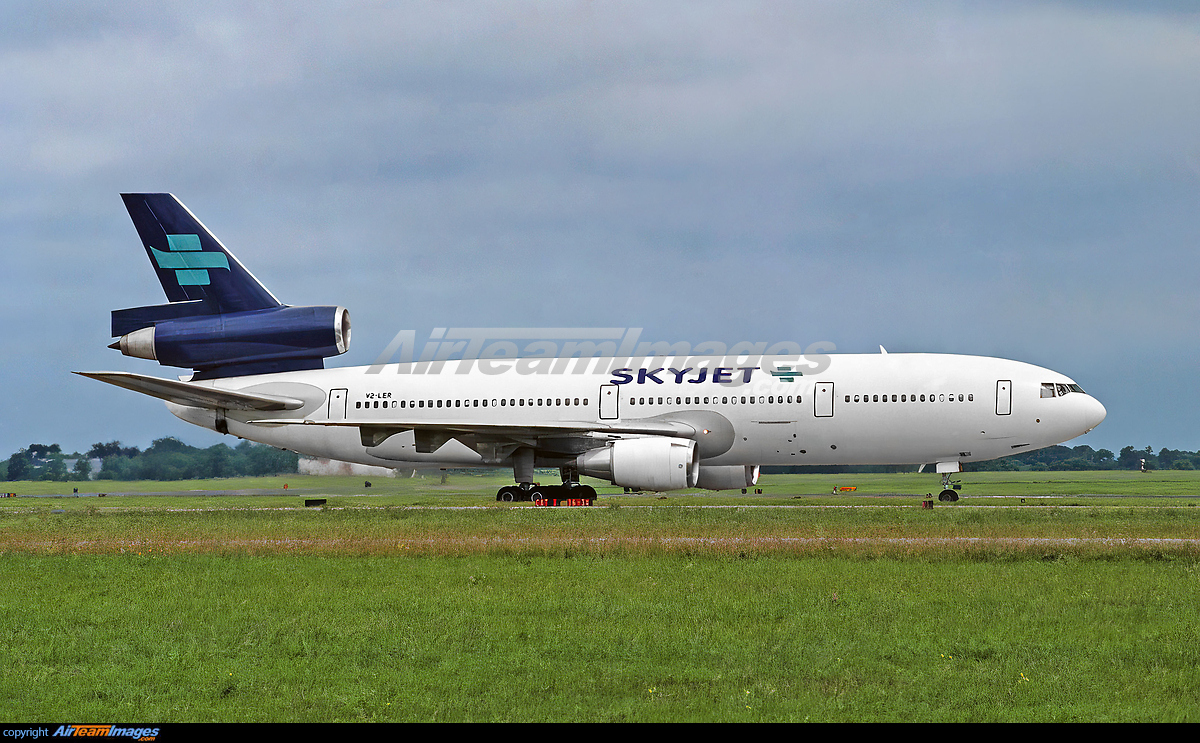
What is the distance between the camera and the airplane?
99.5 feet

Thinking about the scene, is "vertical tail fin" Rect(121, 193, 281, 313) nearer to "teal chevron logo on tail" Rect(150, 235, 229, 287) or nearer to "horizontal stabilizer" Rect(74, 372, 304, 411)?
"teal chevron logo on tail" Rect(150, 235, 229, 287)

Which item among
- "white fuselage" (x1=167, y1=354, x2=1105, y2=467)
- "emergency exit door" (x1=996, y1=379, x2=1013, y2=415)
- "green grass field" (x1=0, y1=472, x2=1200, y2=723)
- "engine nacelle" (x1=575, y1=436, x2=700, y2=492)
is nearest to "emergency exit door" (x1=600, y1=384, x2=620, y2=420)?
"white fuselage" (x1=167, y1=354, x2=1105, y2=467)

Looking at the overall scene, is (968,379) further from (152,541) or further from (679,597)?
(152,541)

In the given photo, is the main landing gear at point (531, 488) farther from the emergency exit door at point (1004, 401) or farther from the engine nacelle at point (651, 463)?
the emergency exit door at point (1004, 401)

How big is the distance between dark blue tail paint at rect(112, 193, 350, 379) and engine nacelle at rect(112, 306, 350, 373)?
0.03 meters

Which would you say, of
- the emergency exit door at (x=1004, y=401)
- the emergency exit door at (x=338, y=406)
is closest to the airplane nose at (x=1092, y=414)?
the emergency exit door at (x=1004, y=401)

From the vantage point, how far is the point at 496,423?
32188mm

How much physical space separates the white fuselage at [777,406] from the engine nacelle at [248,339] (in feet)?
5.08

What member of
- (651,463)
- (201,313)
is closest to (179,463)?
(201,313)

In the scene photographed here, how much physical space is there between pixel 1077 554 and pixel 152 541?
17781mm

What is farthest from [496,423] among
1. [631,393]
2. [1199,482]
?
[1199,482]

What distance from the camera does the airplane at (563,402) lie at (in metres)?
30.3

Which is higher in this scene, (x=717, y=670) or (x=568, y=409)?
(x=568, y=409)

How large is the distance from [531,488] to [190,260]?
13.7m
